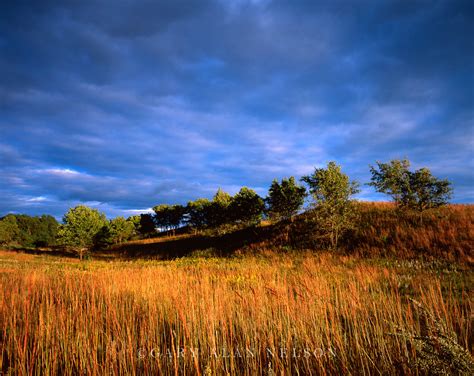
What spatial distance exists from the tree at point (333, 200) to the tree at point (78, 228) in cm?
3994

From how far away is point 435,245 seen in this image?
16.0 meters

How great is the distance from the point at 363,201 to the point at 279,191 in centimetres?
1414

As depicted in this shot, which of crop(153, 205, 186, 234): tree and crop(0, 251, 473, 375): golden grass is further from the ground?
crop(153, 205, 186, 234): tree

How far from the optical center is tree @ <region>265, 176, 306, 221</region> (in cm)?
4069

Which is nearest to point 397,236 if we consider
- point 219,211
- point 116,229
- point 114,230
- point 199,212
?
point 219,211

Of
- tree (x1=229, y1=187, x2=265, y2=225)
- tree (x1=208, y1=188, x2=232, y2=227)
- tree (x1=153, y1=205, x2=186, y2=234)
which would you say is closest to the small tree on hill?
tree (x1=153, y1=205, x2=186, y2=234)

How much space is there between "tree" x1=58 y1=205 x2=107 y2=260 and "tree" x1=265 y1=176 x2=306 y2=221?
3202cm

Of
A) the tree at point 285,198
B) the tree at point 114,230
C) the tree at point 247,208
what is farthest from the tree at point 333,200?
the tree at point 114,230

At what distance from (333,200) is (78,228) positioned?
142ft

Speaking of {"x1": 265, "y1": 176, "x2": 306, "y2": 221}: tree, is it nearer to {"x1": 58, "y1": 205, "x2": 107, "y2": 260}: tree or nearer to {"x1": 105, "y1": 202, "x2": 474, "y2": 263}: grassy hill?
{"x1": 105, "y1": 202, "x2": 474, "y2": 263}: grassy hill

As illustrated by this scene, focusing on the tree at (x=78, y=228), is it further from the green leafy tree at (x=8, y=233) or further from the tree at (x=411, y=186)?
the tree at (x=411, y=186)

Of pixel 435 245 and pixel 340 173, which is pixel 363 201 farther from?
pixel 435 245

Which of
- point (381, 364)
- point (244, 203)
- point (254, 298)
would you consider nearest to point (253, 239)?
point (244, 203)

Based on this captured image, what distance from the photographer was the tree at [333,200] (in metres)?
19.9
